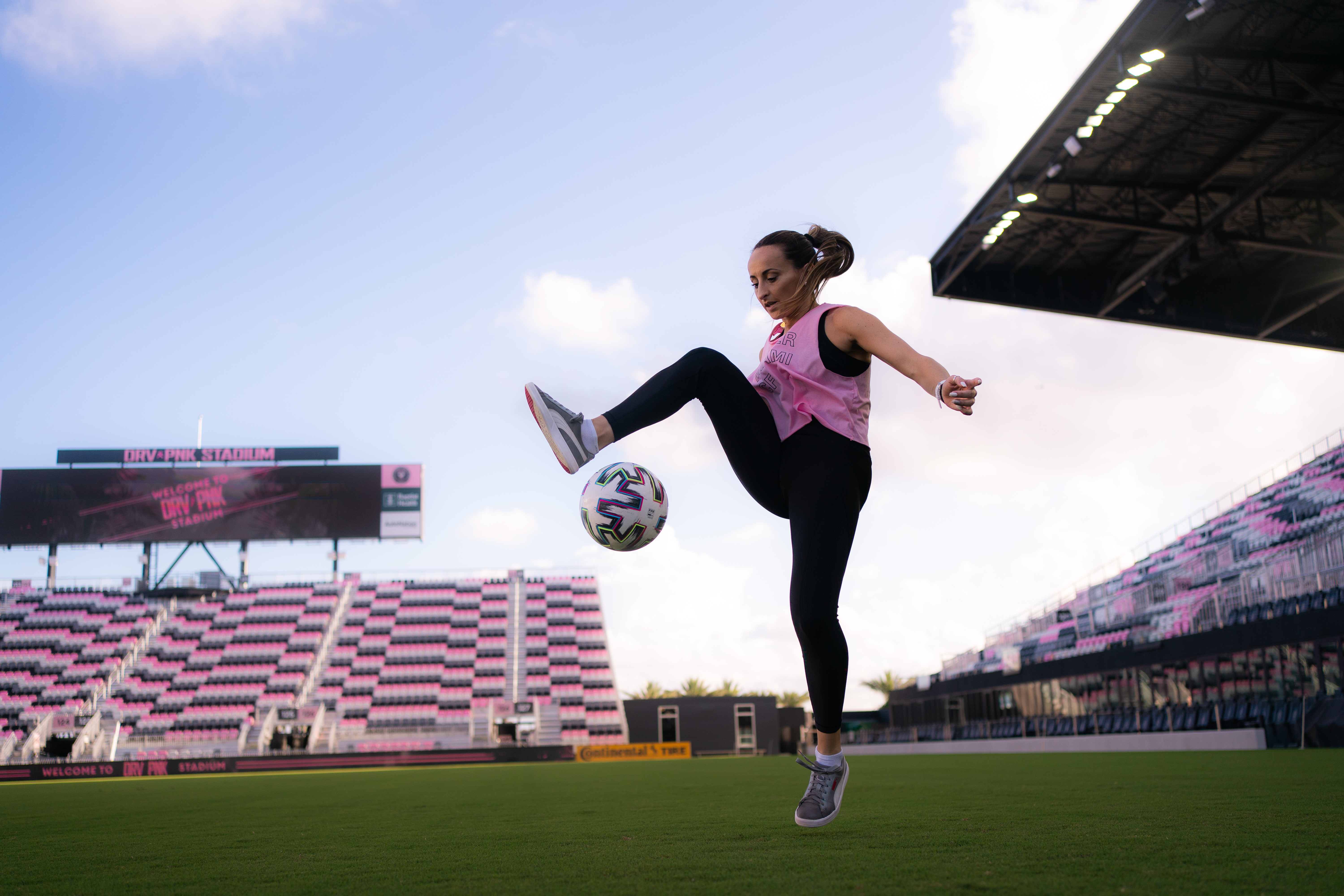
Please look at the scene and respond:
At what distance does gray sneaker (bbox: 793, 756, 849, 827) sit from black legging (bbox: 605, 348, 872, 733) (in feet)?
0.43

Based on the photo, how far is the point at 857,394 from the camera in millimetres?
3023

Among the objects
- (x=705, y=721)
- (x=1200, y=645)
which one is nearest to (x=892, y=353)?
(x=1200, y=645)

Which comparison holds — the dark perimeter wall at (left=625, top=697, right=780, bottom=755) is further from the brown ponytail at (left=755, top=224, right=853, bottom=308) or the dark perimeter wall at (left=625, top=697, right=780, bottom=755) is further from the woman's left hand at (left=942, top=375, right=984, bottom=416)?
the woman's left hand at (left=942, top=375, right=984, bottom=416)

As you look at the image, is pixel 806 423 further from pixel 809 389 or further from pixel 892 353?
pixel 892 353

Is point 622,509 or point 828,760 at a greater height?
point 622,509

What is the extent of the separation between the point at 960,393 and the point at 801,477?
63 centimetres

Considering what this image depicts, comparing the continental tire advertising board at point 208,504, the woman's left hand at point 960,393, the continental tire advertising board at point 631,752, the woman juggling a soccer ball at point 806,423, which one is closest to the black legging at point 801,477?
the woman juggling a soccer ball at point 806,423

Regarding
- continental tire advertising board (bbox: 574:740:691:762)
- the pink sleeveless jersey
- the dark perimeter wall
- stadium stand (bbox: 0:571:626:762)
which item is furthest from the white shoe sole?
the dark perimeter wall

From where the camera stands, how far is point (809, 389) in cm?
306

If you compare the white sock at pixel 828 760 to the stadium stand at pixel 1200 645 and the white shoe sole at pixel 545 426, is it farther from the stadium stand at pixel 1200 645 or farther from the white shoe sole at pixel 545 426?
the stadium stand at pixel 1200 645

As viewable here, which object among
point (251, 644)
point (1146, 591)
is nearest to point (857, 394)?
point (1146, 591)

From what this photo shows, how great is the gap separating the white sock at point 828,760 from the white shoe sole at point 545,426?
3.89 ft

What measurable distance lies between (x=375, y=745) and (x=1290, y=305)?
26.8 meters

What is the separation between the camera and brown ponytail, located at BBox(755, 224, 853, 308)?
318 centimetres
